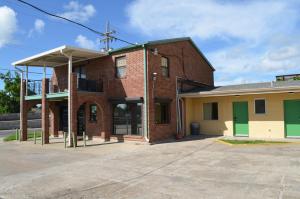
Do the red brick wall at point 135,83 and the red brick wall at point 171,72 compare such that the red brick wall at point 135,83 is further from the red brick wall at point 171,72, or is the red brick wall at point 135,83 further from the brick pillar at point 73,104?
the brick pillar at point 73,104

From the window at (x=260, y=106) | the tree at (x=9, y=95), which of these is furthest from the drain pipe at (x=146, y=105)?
the tree at (x=9, y=95)

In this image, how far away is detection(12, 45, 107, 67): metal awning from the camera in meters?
16.2

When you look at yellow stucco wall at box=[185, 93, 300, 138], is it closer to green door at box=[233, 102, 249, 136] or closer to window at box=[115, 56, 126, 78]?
green door at box=[233, 102, 249, 136]

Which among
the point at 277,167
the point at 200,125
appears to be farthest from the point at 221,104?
the point at 277,167

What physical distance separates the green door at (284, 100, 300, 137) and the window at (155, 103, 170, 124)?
6960 mm

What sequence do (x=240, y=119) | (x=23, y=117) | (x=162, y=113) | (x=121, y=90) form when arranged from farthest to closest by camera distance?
(x=23, y=117), (x=240, y=119), (x=162, y=113), (x=121, y=90)

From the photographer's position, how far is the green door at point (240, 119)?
60.8 ft

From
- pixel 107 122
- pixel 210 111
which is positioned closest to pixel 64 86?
pixel 107 122

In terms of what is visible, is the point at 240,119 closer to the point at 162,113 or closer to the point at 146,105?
the point at 162,113

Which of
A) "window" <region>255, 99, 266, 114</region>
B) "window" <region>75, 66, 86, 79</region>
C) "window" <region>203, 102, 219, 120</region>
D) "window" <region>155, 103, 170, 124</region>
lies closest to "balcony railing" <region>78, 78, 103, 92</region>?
A: "window" <region>75, 66, 86, 79</region>

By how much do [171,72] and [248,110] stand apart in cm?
542

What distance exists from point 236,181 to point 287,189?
131 cm

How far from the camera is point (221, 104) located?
19531mm

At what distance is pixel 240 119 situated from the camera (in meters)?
18.8
